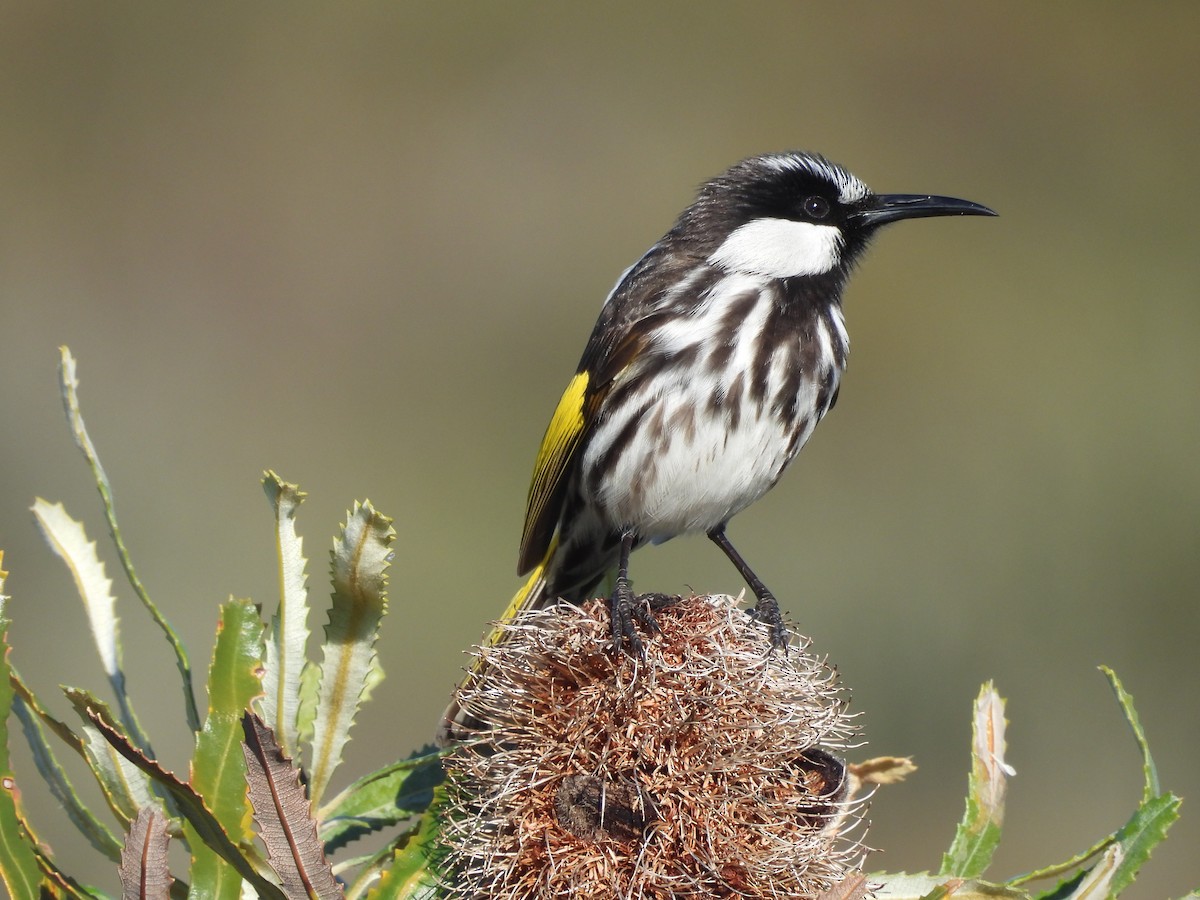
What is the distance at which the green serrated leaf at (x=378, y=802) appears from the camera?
7.54ft

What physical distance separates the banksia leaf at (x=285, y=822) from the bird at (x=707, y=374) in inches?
52.1

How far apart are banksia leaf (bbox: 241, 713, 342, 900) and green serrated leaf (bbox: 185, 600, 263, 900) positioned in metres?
0.08

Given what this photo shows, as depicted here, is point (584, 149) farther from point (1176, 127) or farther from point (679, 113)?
point (1176, 127)

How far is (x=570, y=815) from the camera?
2107mm

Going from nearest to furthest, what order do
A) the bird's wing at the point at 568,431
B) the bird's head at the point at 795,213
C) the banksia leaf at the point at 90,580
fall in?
the banksia leaf at the point at 90,580 < the bird's wing at the point at 568,431 < the bird's head at the point at 795,213

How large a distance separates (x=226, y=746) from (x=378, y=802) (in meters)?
0.51

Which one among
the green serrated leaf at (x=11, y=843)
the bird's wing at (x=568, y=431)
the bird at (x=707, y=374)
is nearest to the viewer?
the green serrated leaf at (x=11, y=843)

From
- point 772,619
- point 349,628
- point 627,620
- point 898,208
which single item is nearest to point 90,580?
point 349,628

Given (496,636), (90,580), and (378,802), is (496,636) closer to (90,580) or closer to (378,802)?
(378,802)

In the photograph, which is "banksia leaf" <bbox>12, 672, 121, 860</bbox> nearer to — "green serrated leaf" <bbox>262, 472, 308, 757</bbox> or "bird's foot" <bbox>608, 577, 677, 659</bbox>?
"green serrated leaf" <bbox>262, 472, 308, 757</bbox>

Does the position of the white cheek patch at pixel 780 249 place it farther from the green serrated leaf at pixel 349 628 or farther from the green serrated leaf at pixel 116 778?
the green serrated leaf at pixel 116 778

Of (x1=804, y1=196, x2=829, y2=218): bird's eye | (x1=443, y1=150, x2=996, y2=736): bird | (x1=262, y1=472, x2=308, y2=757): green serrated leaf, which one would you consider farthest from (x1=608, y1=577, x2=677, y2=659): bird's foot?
(x1=804, y1=196, x2=829, y2=218): bird's eye

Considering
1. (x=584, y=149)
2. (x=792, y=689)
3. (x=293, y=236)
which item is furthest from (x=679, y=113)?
(x=792, y=689)

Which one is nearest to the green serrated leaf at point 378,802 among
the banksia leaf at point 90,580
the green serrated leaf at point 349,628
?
the green serrated leaf at point 349,628
